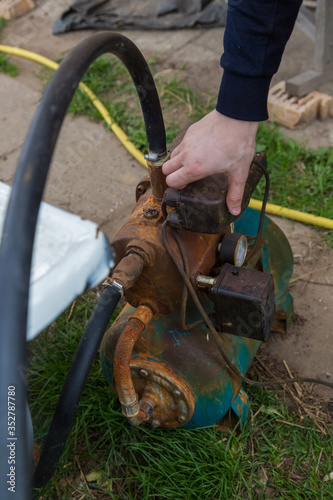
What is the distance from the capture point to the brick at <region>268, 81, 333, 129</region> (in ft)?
8.64

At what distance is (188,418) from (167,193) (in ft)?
1.94

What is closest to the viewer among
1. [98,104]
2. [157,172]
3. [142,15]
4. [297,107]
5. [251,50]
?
[251,50]

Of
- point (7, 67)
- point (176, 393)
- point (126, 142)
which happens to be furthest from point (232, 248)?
point (7, 67)

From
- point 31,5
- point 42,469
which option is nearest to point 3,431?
point 42,469

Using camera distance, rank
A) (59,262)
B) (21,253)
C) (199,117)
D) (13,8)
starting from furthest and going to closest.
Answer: (13,8), (199,117), (59,262), (21,253)

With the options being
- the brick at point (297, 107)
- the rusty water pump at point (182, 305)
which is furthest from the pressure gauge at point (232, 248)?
the brick at point (297, 107)

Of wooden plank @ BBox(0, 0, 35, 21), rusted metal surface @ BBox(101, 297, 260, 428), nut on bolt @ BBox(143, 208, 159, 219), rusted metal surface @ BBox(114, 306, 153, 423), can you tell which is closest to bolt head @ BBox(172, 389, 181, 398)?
rusted metal surface @ BBox(101, 297, 260, 428)

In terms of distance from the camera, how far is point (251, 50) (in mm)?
1073

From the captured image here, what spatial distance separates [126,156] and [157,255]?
60.3 inches

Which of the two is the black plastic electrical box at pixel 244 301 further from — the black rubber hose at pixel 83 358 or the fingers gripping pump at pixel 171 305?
the black rubber hose at pixel 83 358

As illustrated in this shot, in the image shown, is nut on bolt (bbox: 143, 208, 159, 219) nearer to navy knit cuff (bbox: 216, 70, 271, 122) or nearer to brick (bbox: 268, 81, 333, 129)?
navy knit cuff (bbox: 216, 70, 271, 122)

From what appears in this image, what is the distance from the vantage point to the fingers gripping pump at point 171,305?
1184 millimetres

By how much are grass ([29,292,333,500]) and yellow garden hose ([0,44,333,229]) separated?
78cm

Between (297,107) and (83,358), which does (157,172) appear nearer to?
(83,358)
